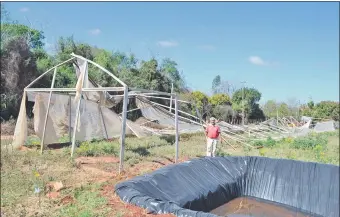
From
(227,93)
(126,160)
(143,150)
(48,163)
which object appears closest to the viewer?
(48,163)

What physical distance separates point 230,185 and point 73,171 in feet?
11.1

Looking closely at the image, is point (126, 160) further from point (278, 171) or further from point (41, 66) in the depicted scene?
point (41, 66)

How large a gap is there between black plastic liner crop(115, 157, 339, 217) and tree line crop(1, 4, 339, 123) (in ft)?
22.3

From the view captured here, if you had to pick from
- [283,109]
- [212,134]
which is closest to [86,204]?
[212,134]

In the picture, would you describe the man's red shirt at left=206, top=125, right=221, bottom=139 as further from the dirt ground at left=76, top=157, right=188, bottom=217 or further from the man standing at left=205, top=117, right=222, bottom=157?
the dirt ground at left=76, top=157, right=188, bottom=217

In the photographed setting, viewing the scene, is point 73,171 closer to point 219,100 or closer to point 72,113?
point 72,113

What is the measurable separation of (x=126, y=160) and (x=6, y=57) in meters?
9.01

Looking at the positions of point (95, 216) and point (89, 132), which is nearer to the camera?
point (95, 216)

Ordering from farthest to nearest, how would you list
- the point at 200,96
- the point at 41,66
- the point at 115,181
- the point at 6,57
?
the point at 200,96, the point at 41,66, the point at 6,57, the point at 115,181

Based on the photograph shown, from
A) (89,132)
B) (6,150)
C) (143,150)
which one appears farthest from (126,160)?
(6,150)

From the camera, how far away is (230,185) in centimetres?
755

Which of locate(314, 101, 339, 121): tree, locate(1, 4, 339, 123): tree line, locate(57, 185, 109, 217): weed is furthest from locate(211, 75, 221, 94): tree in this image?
locate(57, 185, 109, 217): weed

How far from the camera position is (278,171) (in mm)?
7539

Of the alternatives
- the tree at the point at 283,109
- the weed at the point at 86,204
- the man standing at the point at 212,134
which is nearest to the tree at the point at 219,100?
the tree at the point at 283,109
